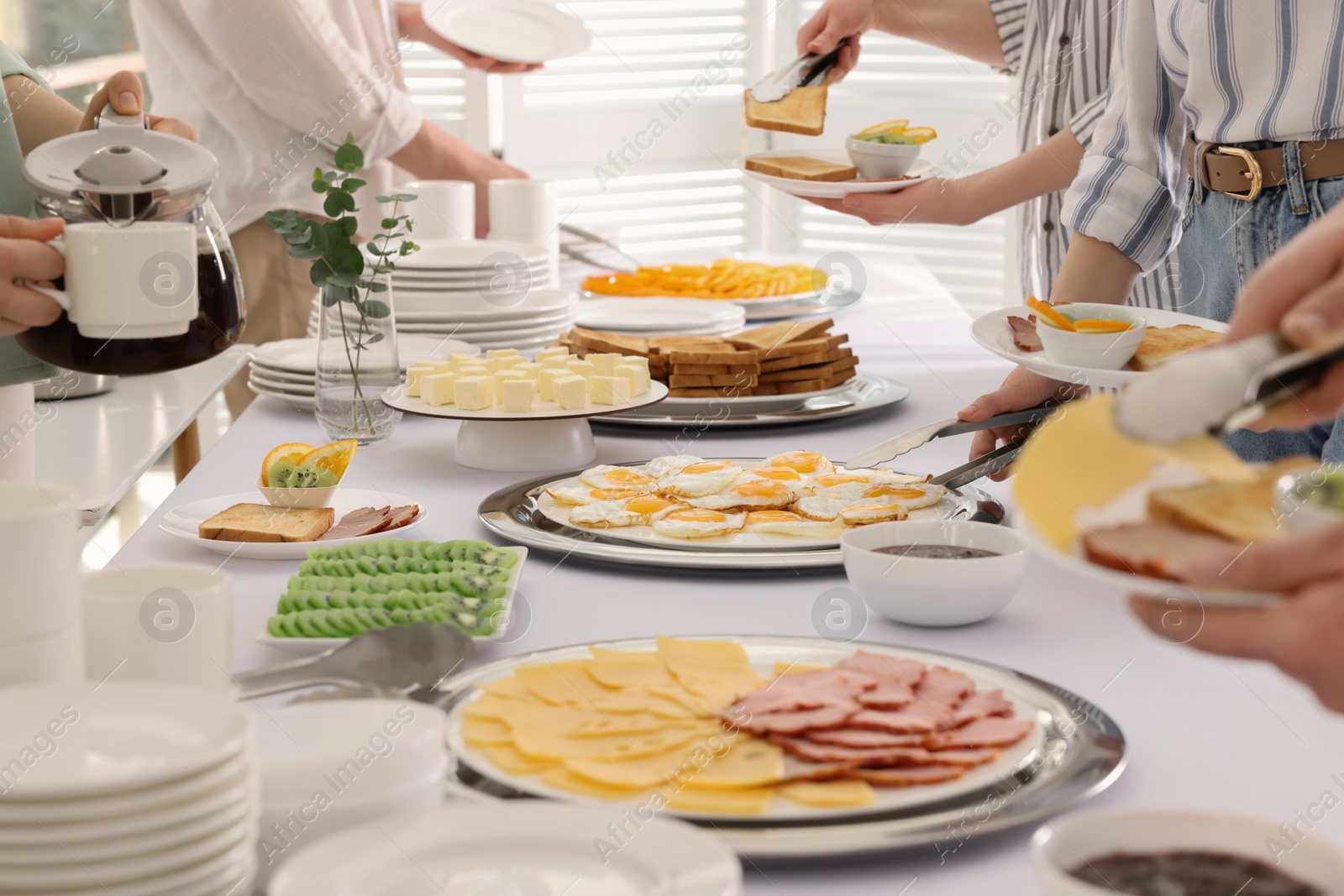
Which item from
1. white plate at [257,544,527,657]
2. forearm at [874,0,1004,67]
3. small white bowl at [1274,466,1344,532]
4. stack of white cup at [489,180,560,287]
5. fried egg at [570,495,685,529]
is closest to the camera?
small white bowl at [1274,466,1344,532]

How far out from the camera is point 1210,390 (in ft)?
2.38

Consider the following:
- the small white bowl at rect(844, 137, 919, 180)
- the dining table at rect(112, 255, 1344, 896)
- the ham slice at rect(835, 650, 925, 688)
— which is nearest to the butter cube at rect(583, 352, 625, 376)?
the dining table at rect(112, 255, 1344, 896)

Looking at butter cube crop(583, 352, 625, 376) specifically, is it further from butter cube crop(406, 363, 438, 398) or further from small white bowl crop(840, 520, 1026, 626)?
small white bowl crop(840, 520, 1026, 626)

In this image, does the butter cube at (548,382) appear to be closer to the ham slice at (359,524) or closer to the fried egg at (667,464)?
the fried egg at (667,464)

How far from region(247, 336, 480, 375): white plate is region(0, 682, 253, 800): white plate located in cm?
132

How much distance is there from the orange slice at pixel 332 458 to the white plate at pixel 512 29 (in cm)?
191

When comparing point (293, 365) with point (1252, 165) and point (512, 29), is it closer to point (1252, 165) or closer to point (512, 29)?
point (1252, 165)

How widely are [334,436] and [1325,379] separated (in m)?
1.42

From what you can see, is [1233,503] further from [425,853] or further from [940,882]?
[425,853]

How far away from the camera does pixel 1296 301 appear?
857 millimetres

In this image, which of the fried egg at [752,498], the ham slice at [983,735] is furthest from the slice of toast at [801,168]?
the ham slice at [983,735]

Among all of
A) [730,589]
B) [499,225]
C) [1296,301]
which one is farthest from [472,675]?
[499,225]

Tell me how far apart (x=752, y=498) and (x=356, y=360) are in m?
0.68

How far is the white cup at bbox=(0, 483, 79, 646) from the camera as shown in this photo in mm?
811
